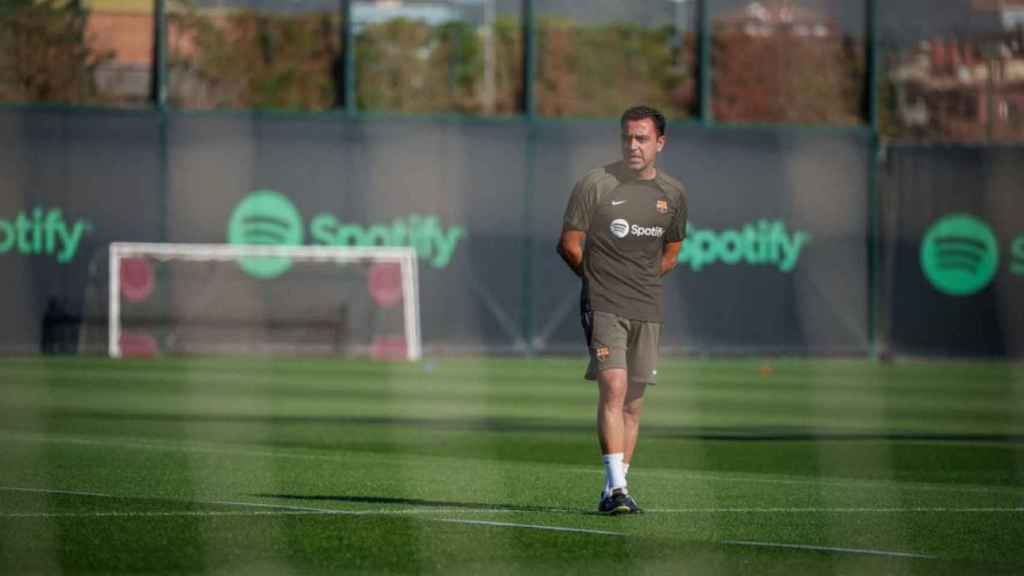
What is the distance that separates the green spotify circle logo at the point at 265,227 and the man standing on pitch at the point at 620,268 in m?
20.2

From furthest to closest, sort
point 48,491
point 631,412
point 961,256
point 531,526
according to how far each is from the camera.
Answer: point 961,256 → point 48,491 → point 631,412 → point 531,526

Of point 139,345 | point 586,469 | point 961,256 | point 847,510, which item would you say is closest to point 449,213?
point 139,345

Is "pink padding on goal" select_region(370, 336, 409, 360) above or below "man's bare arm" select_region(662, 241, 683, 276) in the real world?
below

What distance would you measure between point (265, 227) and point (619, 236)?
2044 cm

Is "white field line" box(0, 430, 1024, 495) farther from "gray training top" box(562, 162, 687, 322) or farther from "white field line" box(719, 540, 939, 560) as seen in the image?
"white field line" box(719, 540, 939, 560)

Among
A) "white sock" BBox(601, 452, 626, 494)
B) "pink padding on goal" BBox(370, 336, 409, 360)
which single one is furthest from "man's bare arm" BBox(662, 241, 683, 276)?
"pink padding on goal" BBox(370, 336, 409, 360)

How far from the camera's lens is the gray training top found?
422 inches

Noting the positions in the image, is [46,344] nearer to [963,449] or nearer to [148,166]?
[148,166]

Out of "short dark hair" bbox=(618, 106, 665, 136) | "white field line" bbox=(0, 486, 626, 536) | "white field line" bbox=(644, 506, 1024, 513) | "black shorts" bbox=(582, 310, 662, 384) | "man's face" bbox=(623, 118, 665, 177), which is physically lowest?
"white field line" bbox=(644, 506, 1024, 513)

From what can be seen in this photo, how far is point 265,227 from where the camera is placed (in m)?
30.7

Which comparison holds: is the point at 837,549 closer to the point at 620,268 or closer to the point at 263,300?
the point at 620,268

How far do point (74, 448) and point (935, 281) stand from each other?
69.6ft

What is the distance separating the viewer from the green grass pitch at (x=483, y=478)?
9.16m

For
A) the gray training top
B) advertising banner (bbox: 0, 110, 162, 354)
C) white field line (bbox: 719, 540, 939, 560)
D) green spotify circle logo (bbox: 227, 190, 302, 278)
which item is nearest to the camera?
white field line (bbox: 719, 540, 939, 560)
